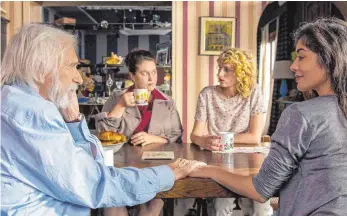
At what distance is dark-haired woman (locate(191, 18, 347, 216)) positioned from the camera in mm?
1299

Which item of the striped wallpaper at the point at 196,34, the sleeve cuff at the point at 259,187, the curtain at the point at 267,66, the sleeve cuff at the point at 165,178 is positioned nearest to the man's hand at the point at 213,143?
the sleeve cuff at the point at 165,178

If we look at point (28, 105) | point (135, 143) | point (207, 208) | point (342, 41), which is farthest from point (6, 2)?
point (342, 41)

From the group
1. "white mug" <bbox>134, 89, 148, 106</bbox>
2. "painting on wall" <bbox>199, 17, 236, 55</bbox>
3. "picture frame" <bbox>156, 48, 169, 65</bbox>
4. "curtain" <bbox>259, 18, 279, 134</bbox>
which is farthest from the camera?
"curtain" <bbox>259, 18, 279, 134</bbox>

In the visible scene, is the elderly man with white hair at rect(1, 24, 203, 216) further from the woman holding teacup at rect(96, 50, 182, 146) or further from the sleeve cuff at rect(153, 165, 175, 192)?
the woman holding teacup at rect(96, 50, 182, 146)

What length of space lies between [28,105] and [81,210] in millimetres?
373

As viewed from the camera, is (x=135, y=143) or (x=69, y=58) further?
(x=135, y=143)

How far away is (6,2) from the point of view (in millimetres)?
5090

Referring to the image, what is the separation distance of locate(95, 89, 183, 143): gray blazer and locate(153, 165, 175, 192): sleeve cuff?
3.59 ft

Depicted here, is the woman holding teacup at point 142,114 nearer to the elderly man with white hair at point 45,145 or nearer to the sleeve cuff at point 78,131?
the sleeve cuff at point 78,131

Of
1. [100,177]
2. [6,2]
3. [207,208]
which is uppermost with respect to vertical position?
[6,2]

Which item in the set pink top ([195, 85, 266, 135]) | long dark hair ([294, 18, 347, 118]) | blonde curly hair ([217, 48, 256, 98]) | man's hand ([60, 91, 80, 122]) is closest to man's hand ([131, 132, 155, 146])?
pink top ([195, 85, 266, 135])

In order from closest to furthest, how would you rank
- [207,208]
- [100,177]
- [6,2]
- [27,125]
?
[27,125], [100,177], [207,208], [6,2]

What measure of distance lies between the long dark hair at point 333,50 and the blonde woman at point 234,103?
129cm

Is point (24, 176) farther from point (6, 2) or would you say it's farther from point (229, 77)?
point (6, 2)
